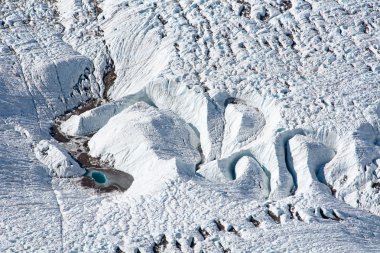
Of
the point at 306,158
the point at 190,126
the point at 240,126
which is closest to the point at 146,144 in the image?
the point at 190,126

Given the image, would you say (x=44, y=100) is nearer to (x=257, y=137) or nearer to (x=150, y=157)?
(x=150, y=157)

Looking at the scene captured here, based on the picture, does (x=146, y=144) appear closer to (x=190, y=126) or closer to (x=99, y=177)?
(x=99, y=177)

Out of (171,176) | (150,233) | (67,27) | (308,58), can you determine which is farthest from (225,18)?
(150,233)

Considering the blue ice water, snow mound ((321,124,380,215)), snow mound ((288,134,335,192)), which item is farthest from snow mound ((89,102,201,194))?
snow mound ((321,124,380,215))

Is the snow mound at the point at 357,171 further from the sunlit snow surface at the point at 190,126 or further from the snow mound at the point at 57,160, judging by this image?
the snow mound at the point at 57,160

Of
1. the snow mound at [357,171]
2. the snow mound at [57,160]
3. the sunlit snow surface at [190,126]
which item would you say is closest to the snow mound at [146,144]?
the sunlit snow surface at [190,126]

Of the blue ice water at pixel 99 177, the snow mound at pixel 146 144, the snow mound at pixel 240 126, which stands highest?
the snow mound at pixel 240 126
